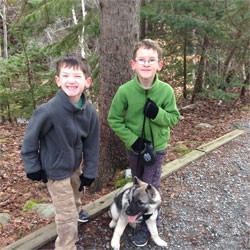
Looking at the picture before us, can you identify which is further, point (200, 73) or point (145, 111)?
point (200, 73)

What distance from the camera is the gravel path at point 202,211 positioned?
11.2 feet

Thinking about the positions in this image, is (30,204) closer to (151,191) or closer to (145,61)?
(151,191)

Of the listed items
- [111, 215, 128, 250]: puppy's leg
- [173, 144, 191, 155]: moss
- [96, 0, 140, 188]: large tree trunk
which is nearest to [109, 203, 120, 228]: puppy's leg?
[111, 215, 128, 250]: puppy's leg

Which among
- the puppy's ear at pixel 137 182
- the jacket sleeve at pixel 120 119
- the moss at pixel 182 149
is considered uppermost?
the jacket sleeve at pixel 120 119

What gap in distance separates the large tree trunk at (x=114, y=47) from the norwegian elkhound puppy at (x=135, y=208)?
42.1 inches

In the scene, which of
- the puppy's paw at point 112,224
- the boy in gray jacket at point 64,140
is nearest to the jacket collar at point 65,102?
the boy in gray jacket at point 64,140

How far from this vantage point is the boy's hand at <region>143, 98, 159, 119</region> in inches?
119

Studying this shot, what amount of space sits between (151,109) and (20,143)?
191 inches

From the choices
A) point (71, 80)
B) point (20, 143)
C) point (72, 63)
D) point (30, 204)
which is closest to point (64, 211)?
point (71, 80)

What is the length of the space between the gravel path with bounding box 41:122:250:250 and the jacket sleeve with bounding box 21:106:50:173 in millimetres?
1088

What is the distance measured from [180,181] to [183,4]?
167 inches

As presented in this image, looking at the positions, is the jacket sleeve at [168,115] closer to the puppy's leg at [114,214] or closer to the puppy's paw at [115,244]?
the puppy's leg at [114,214]

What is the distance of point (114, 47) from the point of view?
12.5 feet

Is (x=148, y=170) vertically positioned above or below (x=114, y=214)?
above
